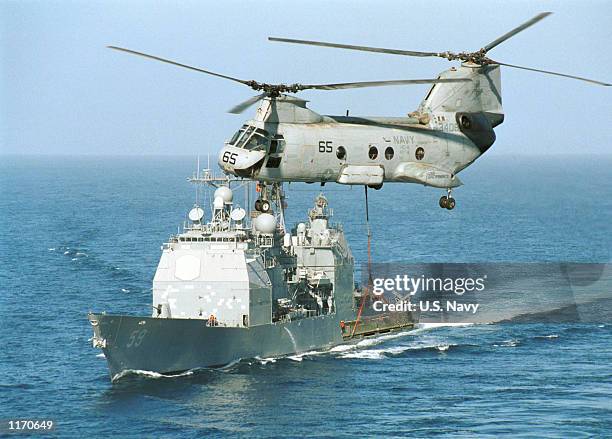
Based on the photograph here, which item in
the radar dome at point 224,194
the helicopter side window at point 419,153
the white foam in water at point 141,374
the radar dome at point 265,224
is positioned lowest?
the white foam in water at point 141,374

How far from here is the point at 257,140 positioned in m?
38.2

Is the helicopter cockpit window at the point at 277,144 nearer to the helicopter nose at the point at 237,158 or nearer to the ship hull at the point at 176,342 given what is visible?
the helicopter nose at the point at 237,158

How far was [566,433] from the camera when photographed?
122 ft

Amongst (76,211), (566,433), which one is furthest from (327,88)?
(76,211)

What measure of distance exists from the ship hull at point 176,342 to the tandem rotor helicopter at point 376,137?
6.75 meters

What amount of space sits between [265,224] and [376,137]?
10.7 metres

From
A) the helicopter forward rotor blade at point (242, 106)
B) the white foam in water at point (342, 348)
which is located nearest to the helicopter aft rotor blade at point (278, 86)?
the helicopter forward rotor blade at point (242, 106)

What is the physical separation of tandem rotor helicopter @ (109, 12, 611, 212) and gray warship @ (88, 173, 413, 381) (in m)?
6.95

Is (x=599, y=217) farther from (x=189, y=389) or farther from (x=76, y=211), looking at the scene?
(x=189, y=389)

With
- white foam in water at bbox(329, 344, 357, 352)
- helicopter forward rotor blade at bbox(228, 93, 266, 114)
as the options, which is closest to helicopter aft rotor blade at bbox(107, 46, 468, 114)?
helicopter forward rotor blade at bbox(228, 93, 266, 114)

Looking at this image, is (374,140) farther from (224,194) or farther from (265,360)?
(265,360)

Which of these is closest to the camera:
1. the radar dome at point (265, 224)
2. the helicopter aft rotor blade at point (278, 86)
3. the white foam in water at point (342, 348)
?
the helicopter aft rotor blade at point (278, 86)

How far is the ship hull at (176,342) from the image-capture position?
42.9m

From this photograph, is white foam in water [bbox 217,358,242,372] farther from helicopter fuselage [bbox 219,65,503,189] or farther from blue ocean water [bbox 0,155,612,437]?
helicopter fuselage [bbox 219,65,503,189]
